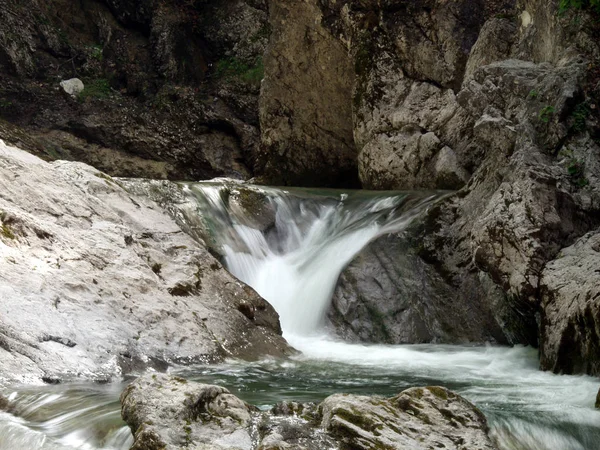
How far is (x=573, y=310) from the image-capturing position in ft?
20.6

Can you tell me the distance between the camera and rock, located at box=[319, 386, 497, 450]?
3846 millimetres

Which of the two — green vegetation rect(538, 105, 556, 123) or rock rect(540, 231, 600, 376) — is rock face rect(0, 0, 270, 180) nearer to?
green vegetation rect(538, 105, 556, 123)

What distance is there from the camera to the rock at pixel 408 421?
3.85 meters

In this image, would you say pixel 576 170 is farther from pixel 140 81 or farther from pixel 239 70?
pixel 140 81

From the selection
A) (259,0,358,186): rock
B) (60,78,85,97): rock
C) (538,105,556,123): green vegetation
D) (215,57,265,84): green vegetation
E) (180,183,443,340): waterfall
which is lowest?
(180,183,443,340): waterfall

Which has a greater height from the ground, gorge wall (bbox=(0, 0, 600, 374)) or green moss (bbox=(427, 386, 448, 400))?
gorge wall (bbox=(0, 0, 600, 374))

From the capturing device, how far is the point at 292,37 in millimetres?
15461

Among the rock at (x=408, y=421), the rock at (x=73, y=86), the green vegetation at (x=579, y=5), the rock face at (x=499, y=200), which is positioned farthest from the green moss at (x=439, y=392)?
the rock at (x=73, y=86)

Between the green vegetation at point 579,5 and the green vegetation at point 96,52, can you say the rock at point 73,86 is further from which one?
the green vegetation at point 579,5

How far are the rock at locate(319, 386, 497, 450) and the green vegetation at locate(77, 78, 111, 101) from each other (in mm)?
17536

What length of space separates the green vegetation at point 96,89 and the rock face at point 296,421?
1707 cm

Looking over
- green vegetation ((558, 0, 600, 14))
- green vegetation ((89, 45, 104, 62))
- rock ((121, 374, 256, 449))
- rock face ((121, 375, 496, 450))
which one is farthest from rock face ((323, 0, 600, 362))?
green vegetation ((89, 45, 104, 62))

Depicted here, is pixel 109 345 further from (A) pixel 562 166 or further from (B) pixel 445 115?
(B) pixel 445 115

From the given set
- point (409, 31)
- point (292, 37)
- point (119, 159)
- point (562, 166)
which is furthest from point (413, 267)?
point (119, 159)
